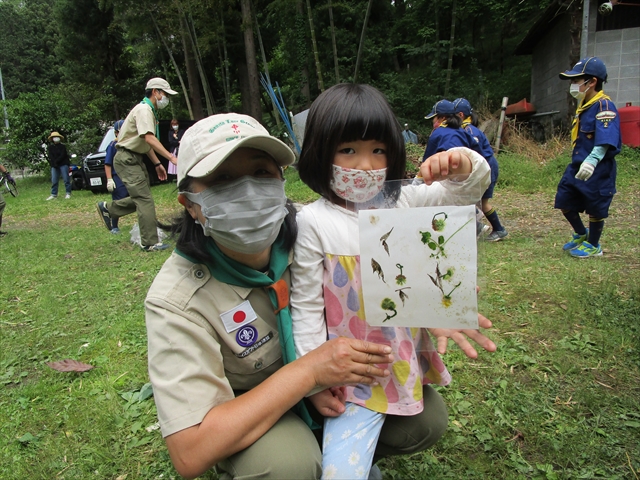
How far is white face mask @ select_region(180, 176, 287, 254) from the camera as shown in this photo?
124cm

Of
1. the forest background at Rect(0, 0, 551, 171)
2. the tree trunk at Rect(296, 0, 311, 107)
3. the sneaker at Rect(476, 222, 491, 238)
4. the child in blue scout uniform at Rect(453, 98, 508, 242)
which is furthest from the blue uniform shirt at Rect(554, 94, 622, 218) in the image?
the tree trunk at Rect(296, 0, 311, 107)

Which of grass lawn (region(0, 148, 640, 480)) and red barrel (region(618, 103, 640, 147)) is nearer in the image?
grass lawn (region(0, 148, 640, 480))

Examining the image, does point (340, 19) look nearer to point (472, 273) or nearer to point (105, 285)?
point (105, 285)

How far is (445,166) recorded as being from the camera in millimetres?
1210

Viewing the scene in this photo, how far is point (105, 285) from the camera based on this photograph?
426 cm

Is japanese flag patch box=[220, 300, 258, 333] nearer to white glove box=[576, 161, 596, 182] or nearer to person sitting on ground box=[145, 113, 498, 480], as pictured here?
person sitting on ground box=[145, 113, 498, 480]

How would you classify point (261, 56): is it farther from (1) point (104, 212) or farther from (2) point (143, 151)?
(2) point (143, 151)

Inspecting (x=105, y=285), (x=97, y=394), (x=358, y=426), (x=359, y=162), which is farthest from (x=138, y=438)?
(x=105, y=285)

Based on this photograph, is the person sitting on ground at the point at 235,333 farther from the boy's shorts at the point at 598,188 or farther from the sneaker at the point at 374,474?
the boy's shorts at the point at 598,188

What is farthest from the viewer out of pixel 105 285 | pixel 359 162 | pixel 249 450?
pixel 105 285

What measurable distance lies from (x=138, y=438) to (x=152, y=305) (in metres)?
1.33

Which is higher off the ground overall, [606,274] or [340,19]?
[340,19]

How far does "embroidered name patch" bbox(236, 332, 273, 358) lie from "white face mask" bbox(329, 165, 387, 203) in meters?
0.50

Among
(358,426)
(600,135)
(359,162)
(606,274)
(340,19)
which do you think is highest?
(340,19)
